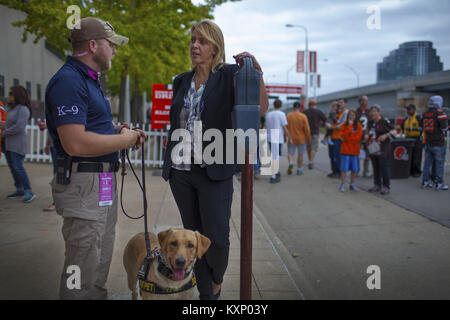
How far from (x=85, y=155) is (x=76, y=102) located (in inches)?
11.7

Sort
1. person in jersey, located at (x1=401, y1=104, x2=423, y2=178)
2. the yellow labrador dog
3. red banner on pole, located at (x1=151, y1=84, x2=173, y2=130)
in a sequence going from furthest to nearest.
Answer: person in jersey, located at (x1=401, y1=104, x2=423, y2=178), red banner on pole, located at (x1=151, y1=84, x2=173, y2=130), the yellow labrador dog

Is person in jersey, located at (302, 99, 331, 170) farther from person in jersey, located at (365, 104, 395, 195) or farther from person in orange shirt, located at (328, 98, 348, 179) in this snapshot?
person in jersey, located at (365, 104, 395, 195)

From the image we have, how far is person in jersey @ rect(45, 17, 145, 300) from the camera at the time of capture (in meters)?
2.09

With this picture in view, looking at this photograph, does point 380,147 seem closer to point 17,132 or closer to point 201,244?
point 201,244

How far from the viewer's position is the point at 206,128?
260 cm

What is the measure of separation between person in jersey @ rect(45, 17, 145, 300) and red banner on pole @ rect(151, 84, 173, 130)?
7632 millimetres

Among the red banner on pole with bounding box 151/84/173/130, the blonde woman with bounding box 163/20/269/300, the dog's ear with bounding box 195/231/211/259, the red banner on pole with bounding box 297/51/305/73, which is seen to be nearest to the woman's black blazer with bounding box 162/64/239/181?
the blonde woman with bounding box 163/20/269/300

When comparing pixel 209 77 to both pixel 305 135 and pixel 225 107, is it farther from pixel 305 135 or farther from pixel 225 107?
pixel 305 135

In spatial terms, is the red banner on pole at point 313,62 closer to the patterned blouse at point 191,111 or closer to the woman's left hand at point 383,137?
the woman's left hand at point 383,137

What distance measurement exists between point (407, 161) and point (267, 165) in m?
3.76

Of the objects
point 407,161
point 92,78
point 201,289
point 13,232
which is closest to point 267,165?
point 407,161

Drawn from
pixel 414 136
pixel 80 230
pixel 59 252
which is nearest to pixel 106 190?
pixel 80 230

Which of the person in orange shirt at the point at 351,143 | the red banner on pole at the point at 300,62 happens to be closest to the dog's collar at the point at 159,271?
the person in orange shirt at the point at 351,143

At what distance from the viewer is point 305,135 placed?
10.9 meters
